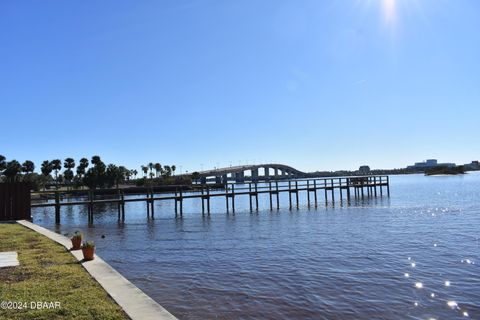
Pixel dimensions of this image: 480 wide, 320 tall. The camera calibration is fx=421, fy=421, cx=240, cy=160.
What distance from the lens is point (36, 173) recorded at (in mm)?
164000

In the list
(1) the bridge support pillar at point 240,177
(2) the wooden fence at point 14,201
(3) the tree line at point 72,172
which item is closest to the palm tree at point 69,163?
(3) the tree line at point 72,172

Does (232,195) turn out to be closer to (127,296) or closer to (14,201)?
(14,201)

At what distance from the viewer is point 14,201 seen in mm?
27188

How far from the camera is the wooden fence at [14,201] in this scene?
88.3ft

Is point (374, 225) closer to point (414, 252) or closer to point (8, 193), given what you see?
point (414, 252)

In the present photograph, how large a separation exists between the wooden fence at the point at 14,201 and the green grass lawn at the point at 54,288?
14109mm

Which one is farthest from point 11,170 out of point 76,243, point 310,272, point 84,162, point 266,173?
point 310,272

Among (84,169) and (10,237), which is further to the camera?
(84,169)

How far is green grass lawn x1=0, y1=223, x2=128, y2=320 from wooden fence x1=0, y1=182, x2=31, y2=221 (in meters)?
14.1

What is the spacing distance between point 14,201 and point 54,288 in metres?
20.9

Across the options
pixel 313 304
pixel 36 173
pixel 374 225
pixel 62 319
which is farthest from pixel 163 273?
pixel 36 173

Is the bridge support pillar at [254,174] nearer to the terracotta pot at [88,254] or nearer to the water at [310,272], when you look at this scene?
the water at [310,272]

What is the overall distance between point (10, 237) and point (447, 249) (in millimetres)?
18440

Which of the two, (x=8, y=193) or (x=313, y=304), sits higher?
(x=8, y=193)
